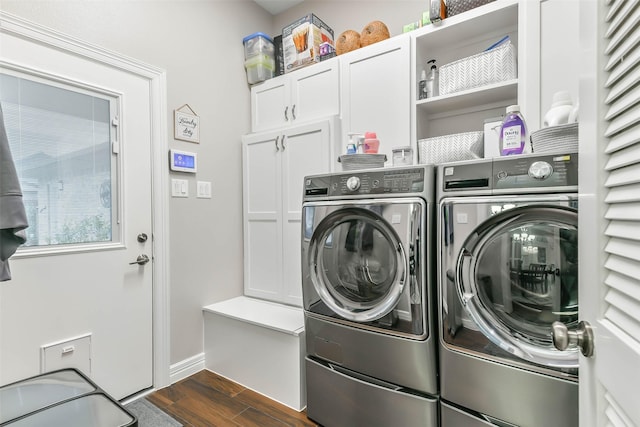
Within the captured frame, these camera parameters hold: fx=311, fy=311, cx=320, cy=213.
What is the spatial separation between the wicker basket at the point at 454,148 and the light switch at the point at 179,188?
5.19 ft

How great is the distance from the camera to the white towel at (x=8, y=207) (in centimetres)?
110

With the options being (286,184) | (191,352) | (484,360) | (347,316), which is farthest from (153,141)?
(484,360)

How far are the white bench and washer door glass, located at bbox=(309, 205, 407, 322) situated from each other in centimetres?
43

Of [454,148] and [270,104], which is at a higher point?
[270,104]

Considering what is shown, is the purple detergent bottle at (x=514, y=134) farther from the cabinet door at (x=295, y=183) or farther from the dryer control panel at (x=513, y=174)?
the cabinet door at (x=295, y=183)

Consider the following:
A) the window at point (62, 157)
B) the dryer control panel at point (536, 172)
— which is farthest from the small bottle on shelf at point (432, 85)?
the window at point (62, 157)

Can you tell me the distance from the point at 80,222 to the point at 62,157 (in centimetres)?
36

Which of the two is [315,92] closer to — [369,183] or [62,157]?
[369,183]

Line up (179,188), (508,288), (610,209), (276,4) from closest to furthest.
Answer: (610,209) < (508,288) < (179,188) < (276,4)

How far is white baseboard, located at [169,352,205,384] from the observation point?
209 centimetres

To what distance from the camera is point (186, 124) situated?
2178 millimetres

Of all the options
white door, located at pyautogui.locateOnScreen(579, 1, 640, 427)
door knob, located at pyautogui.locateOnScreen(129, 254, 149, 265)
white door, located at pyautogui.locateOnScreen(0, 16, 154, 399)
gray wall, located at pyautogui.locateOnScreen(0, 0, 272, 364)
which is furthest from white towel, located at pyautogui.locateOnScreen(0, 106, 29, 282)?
white door, located at pyautogui.locateOnScreen(579, 1, 640, 427)

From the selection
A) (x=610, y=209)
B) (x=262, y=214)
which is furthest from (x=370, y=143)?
(x=610, y=209)

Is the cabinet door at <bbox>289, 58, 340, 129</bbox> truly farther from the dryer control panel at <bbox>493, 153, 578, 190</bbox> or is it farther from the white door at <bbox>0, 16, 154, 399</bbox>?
the dryer control panel at <bbox>493, 153, 578, 190</bbox>
